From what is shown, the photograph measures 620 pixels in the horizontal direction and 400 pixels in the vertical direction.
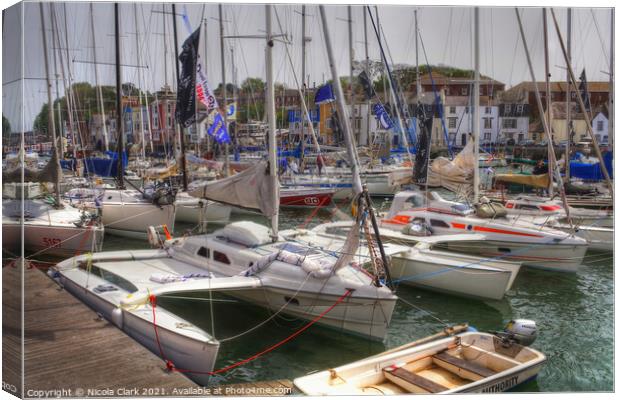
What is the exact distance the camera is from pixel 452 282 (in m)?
13.8

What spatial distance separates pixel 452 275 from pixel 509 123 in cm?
860

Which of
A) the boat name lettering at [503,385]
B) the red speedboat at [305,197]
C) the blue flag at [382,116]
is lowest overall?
the boat name lettering at [503,385]

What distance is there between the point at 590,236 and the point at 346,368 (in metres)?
12.0

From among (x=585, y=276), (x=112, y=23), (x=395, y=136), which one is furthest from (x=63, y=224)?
(x=395, y=136)

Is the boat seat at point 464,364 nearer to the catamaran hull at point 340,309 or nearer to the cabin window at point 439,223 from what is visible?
the catamaran hull at point 340,309

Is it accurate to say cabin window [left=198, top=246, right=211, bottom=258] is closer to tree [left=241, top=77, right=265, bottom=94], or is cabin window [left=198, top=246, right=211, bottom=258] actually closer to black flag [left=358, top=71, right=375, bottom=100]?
tree [left=241, top=77, right=265, bottom=94]

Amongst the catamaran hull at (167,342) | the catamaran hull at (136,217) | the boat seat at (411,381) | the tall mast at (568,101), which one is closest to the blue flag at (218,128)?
the catamaran hull at (136,217)

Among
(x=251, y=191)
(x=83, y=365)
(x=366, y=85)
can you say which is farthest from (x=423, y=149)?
(x=83, y=365)

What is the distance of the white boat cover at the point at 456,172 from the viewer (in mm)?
18719

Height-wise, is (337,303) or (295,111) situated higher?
(295,111)

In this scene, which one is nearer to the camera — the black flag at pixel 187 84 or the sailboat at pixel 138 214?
the black flag at pixel 187 84

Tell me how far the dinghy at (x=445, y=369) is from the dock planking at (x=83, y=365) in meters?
0.80

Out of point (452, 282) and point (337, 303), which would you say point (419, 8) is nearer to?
point (337, 303)

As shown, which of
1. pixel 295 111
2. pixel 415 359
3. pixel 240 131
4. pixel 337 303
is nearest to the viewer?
pixel 415 359
